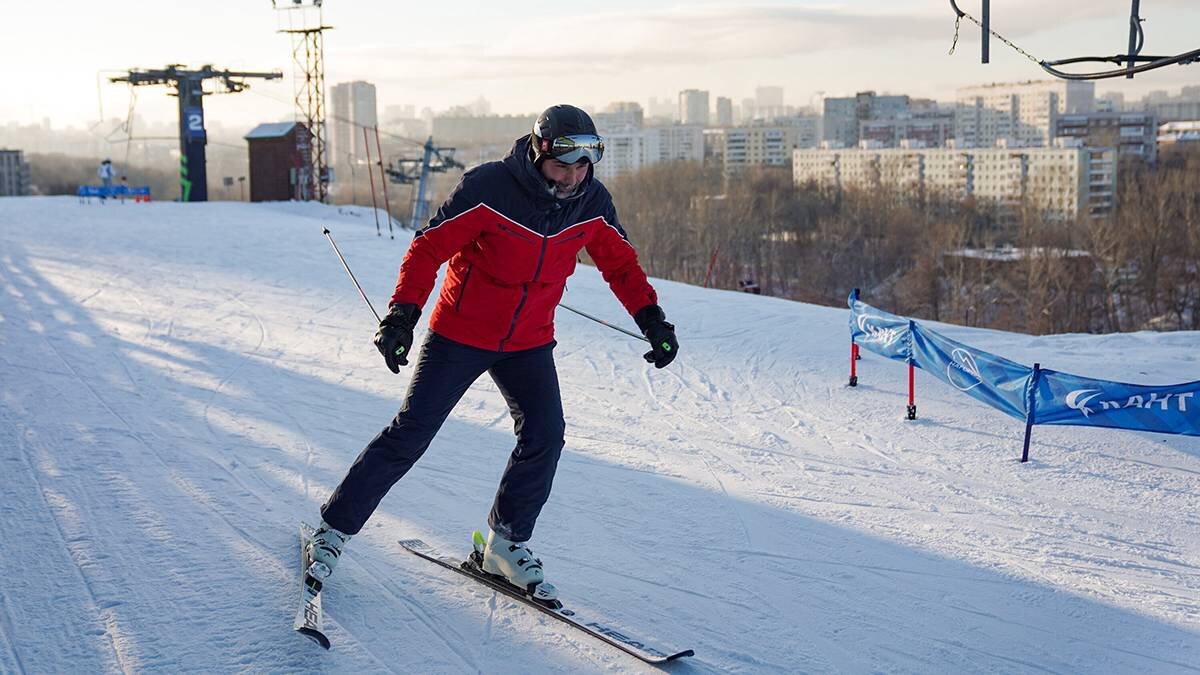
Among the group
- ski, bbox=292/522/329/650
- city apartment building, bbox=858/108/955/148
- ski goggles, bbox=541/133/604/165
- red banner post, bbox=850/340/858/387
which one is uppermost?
city apartment building, bbox=858/108/955/148

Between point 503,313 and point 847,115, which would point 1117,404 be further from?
point 847,115

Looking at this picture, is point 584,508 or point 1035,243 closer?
point 584,508

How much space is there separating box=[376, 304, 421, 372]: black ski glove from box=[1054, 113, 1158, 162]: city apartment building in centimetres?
7890

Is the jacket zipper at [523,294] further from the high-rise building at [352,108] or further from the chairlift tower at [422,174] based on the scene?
the high-rise building at [352,108]

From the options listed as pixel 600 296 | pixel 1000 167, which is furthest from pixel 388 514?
pixel 1000 167

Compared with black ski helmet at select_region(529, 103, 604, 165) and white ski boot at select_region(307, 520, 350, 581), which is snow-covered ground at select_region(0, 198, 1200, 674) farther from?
black ski helmet at select_region(529, 103, 604, 165)

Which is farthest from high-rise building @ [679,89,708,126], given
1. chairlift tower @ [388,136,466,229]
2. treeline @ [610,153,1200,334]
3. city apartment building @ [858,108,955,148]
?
chairlift tower @ [388,136,466,229]

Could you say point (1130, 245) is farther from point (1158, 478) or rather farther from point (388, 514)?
point (388, 514)

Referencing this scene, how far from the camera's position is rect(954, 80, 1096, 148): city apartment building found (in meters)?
126

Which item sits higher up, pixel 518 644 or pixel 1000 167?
pixel 1000 167

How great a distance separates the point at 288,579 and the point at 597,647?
1228 millimetres

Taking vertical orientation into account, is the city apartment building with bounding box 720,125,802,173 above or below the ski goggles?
above

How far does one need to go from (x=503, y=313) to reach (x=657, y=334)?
25.9 inches

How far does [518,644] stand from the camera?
3506mm
